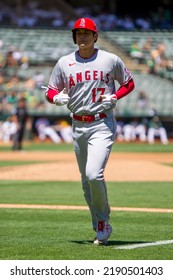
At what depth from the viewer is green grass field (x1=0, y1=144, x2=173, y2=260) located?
8.96 meters

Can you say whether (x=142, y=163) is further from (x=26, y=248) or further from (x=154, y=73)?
(x=154, y=73)

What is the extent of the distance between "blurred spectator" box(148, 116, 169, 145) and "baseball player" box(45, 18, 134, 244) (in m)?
27.4

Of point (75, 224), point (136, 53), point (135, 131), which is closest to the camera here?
point (75, 224)

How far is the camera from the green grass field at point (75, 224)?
8.96m

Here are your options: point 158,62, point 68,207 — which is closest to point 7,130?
point 158,62

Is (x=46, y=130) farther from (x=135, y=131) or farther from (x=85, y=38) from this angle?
(x=85, y=38)

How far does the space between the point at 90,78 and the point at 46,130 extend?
91.6 ft

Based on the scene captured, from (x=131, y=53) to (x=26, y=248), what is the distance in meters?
31.7

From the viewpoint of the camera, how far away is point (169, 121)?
37.8m

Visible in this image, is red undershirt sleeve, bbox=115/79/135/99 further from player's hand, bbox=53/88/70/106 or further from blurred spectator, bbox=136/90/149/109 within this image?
blurred spectator, bbox=136/90/149/109

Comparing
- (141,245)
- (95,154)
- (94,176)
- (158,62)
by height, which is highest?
(95,154)

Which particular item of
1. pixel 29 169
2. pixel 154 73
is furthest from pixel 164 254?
pixel 154 73

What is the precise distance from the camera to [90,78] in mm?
9648

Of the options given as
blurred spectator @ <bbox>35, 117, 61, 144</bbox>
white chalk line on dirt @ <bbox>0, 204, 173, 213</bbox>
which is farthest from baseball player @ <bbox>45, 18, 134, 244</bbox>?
blurred spectator @ <bbox>35, 117, 61, 144</bbox>
